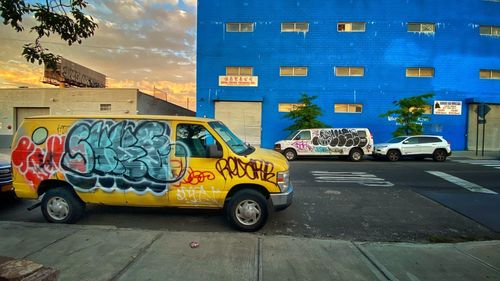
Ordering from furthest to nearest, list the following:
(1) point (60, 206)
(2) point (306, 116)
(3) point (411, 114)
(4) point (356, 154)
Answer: (2) point (306, 116), (3) point (411, 114), (4) point (356, 154), (1) point (60, 206)

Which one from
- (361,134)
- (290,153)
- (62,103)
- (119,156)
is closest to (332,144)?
(361,134)

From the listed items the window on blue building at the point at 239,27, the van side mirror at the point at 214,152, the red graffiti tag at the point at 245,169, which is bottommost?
the red graffiti tag at the point at 245,169

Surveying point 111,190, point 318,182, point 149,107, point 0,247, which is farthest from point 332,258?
point 149,107

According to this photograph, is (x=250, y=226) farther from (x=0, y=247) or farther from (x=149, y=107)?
(x=149, y=107)

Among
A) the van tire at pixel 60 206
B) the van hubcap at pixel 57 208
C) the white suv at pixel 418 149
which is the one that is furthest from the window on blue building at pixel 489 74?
the van hubcap at pixel 57 208

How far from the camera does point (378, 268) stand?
4.12m

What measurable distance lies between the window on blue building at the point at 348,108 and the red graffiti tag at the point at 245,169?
22.4 metres

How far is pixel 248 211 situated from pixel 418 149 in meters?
16.5

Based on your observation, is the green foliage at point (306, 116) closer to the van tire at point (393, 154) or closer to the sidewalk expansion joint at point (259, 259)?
the van tire at point (393, 154)

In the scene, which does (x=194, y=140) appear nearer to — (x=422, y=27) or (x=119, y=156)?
(x=119, y=156)

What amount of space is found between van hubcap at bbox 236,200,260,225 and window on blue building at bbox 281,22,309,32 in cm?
2357

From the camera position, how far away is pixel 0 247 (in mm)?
4625

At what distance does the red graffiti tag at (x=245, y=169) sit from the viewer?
552cm

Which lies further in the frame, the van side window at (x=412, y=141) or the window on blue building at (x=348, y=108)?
the window on blue building at (x=348, y=108)
